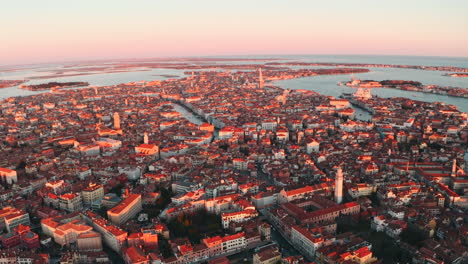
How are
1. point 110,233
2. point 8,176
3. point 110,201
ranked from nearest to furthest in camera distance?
point 110,233, point 110,201, point 8,176

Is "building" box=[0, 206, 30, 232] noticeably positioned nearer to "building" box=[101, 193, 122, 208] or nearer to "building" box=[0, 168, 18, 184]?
"building" box=[101, 193, 122, 208]

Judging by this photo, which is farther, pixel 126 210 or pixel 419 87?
pixel 419 87

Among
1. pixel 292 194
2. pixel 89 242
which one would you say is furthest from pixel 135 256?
pixel 292 194

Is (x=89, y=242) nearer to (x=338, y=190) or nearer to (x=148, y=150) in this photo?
(x=338, y=190)

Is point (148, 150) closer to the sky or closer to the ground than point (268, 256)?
closer to the sky

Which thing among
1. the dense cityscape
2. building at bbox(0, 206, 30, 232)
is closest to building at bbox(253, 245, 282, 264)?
the dense cityscape

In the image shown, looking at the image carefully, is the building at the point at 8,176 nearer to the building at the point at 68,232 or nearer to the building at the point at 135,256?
the building at the point at 68,232
